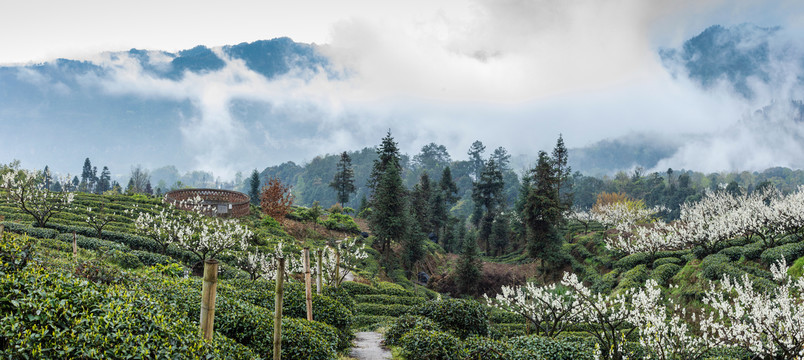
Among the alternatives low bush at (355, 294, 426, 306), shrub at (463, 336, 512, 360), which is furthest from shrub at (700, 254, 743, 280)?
low bush at (355, 294, 426, 306)

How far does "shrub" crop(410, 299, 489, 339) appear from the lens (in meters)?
15.3

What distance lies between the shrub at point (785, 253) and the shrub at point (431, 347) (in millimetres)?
23559

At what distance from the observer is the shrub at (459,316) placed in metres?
15.3

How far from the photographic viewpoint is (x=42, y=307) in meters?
5.43

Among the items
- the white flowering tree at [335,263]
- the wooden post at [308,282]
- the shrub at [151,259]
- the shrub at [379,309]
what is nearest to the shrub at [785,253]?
the shrub at [379,309]

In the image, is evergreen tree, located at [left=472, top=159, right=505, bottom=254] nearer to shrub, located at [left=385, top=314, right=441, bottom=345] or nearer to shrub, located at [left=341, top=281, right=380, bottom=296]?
shrub, located at [left=341, top=281, right=380, bottom=296]

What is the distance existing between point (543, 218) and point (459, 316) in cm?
2816

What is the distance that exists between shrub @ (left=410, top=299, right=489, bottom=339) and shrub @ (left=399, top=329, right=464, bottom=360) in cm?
251

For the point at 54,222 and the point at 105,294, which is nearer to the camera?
the point at 105,294

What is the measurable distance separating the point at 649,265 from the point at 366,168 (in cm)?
14149

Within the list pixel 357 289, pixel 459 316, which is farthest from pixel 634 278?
pixel 459 316

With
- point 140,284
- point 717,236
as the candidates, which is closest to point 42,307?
point 140,284

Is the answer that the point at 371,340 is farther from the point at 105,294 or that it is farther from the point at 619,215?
the point at 619,215

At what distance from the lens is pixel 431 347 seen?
469 inches
